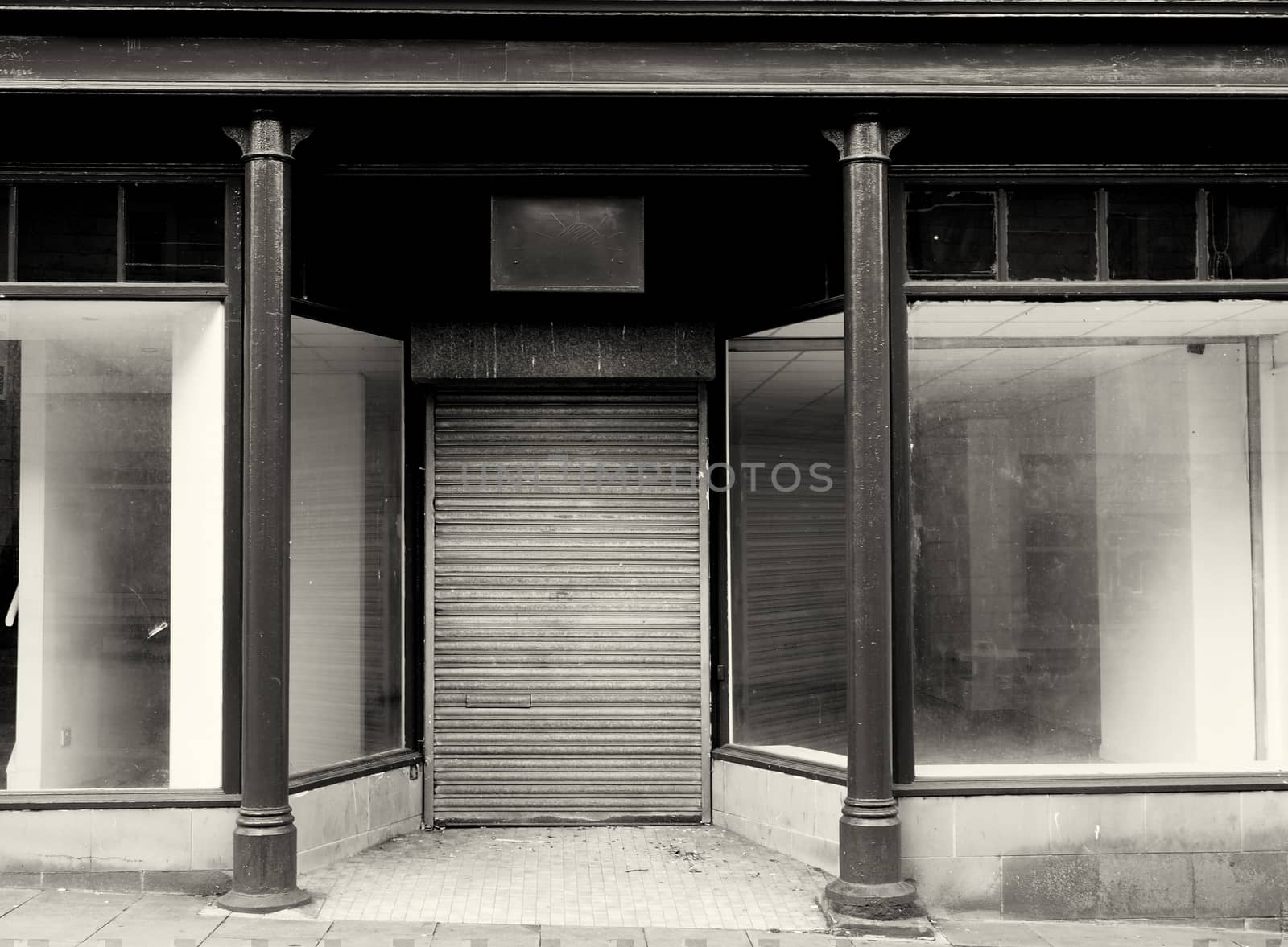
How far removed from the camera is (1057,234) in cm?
738

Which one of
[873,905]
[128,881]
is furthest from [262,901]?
[873,905]

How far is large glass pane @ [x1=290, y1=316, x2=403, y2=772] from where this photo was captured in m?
7.70

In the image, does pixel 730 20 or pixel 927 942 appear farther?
pixel 730 20

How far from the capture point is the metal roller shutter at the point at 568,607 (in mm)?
8469

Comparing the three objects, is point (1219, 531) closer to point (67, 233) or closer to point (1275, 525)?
point (1275, 525)

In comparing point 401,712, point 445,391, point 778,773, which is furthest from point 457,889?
point 445,391

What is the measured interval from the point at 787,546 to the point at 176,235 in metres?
4.57

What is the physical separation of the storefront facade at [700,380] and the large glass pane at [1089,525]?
0.03 metres

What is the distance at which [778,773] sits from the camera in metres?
7.93

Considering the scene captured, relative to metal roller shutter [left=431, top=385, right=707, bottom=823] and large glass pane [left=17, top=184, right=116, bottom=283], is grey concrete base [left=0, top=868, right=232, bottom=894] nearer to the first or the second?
metal roller shutter [left=431, top=385, right=707, bottom=823]

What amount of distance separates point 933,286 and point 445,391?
359 centimetres

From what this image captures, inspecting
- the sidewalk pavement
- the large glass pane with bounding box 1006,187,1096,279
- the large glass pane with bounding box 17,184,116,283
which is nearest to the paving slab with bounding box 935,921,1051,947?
the sidewalk pavement

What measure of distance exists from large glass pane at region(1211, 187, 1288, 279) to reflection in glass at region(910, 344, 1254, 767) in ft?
1.81

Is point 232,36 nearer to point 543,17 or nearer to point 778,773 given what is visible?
point 543,17
